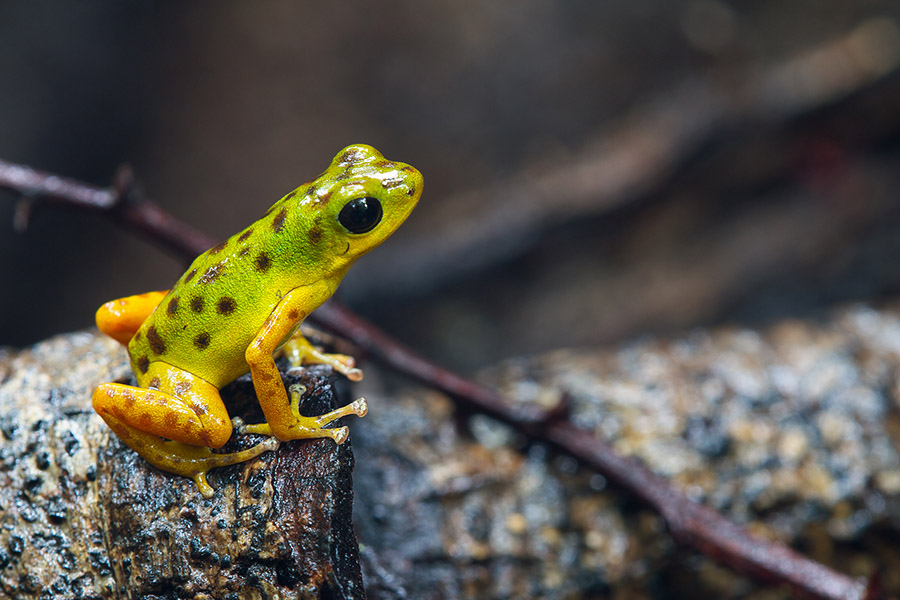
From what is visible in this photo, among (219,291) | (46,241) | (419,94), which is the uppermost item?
(419,94)

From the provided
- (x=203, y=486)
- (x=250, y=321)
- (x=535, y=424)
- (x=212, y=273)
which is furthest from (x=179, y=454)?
(x=535, y=424)

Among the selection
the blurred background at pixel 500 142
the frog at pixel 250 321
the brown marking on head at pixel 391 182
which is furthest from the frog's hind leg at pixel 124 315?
the blurred background at pixel 500 142

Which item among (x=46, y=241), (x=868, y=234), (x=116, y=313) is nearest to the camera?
(x=116, y=313)

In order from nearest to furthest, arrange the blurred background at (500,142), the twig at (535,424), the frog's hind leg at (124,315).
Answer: the frog's hind leg at (124,315) < the twig at (535,424) < the blurred background at (500,142)

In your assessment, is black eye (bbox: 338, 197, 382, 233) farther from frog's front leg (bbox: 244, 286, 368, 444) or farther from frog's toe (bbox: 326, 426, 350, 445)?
frog's toe (bbox: 326, 426, 350, 445)

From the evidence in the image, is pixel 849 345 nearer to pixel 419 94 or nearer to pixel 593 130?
pixel 593 130

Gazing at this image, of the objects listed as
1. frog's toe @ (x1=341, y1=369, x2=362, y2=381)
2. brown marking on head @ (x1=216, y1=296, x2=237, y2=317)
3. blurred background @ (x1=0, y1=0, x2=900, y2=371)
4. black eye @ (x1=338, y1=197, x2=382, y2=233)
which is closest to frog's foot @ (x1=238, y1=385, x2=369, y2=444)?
frog's toe @ (x1=341, y1=369, x2=362, y2=381)

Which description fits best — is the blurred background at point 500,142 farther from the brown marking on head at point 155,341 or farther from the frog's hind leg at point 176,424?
the frog's hind leg at point 176,424

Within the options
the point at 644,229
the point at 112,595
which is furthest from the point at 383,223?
the point at 644,229
